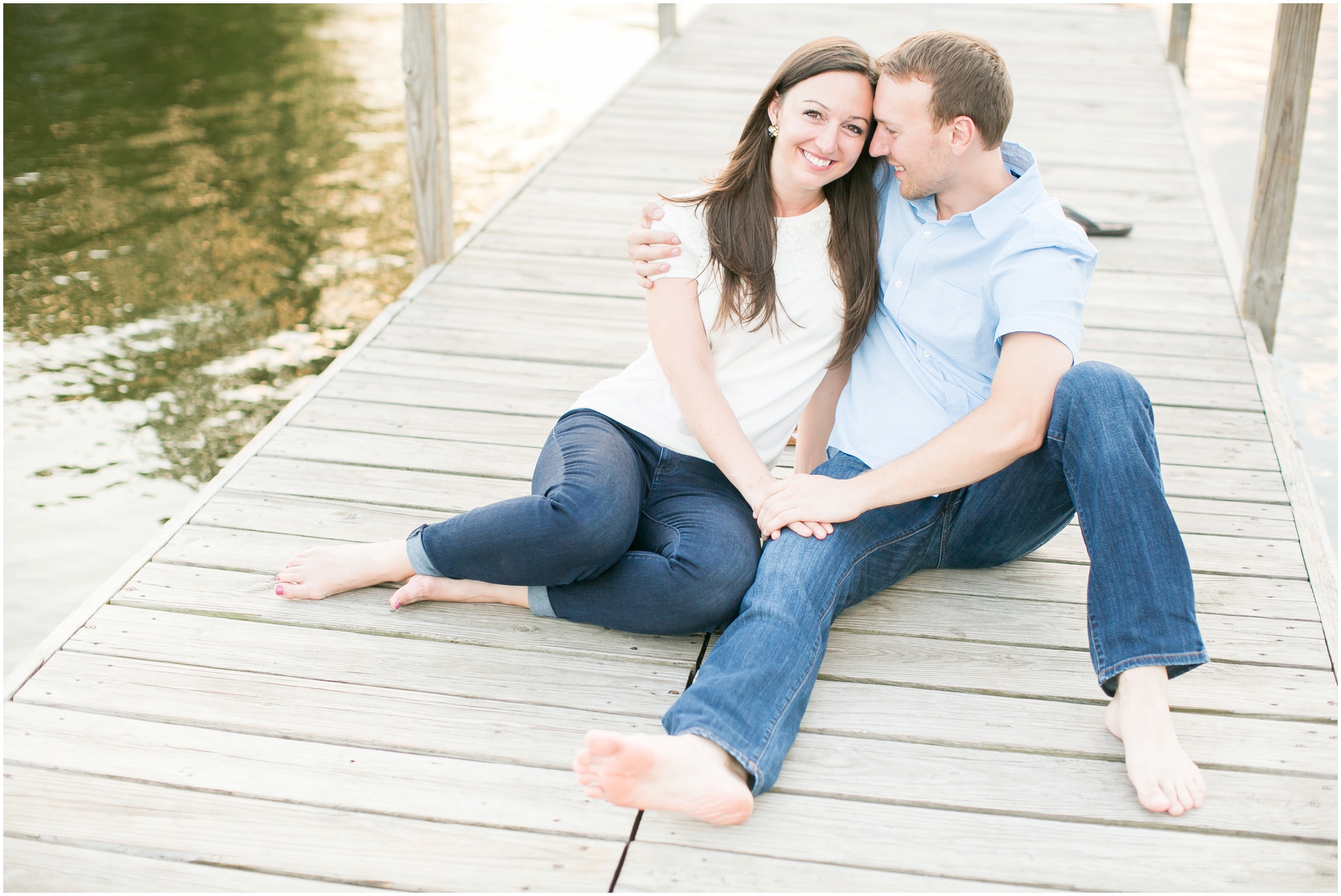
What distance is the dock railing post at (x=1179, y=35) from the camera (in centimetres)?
551

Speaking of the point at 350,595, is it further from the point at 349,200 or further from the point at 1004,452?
the point at 349,200

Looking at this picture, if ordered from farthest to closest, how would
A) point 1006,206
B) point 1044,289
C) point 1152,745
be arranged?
point 1006,206, point 1044,289, point 1152,745

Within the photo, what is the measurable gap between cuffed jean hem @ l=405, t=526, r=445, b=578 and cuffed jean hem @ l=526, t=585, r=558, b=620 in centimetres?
14

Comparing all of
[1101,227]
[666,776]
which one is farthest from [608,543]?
[1101,227]

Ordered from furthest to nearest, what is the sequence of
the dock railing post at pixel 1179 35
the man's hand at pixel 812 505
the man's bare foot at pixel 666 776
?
A: the dock railing post at pixel 1179 35 < the man's hand at pixel 812 505 < the man's bare foot at pixel 666 776

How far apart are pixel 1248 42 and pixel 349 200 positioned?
6.00m

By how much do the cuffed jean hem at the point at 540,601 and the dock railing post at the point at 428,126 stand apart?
5.87ft

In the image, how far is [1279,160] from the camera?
117 inches

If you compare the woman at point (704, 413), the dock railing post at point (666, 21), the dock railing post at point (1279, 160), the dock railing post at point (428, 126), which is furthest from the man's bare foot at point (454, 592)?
the dock railing post at point (666, 21)

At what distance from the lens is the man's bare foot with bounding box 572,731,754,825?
1331 millimetres

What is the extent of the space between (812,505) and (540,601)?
0.45 m

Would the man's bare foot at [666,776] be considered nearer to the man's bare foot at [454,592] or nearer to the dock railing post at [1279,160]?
the man's bare foot at [454,592]

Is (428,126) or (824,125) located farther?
(428,126)

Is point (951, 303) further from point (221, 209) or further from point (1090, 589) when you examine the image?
point (221, 209)
